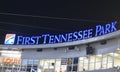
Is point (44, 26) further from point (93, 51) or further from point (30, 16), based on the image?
point (93, 51)

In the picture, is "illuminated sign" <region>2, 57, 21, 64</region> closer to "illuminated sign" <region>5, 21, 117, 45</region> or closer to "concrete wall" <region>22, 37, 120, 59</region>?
"concrete wall" <region>22, 37, 120, 59</region>

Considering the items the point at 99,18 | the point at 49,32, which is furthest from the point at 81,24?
the point at 49,32

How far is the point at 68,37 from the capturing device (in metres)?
36.2

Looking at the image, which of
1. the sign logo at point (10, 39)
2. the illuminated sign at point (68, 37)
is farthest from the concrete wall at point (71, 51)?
the sign logo at point (10, 39)

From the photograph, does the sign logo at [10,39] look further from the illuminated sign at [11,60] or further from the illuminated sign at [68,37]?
the illuminated sign at [11,60]

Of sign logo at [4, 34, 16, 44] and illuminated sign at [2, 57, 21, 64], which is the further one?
sign logo at [4, 34, 16, 44]

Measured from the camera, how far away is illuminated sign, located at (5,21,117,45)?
99.9 ft

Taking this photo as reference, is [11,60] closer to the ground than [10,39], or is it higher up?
closer to the ground

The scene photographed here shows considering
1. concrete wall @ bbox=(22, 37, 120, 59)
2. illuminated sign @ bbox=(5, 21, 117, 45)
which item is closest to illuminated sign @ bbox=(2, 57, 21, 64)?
concrete wall @ bbox=(22, 37, 120, 59)

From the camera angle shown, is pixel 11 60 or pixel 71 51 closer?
pixel 71 51

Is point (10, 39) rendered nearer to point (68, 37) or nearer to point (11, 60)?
point (11, 60)

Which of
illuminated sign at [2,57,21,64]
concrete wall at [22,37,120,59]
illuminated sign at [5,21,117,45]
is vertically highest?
illuminated sign at [5,21,117,45]

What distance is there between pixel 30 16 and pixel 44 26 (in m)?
3.08

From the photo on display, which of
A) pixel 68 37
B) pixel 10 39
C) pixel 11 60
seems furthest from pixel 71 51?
pixel 10 39
